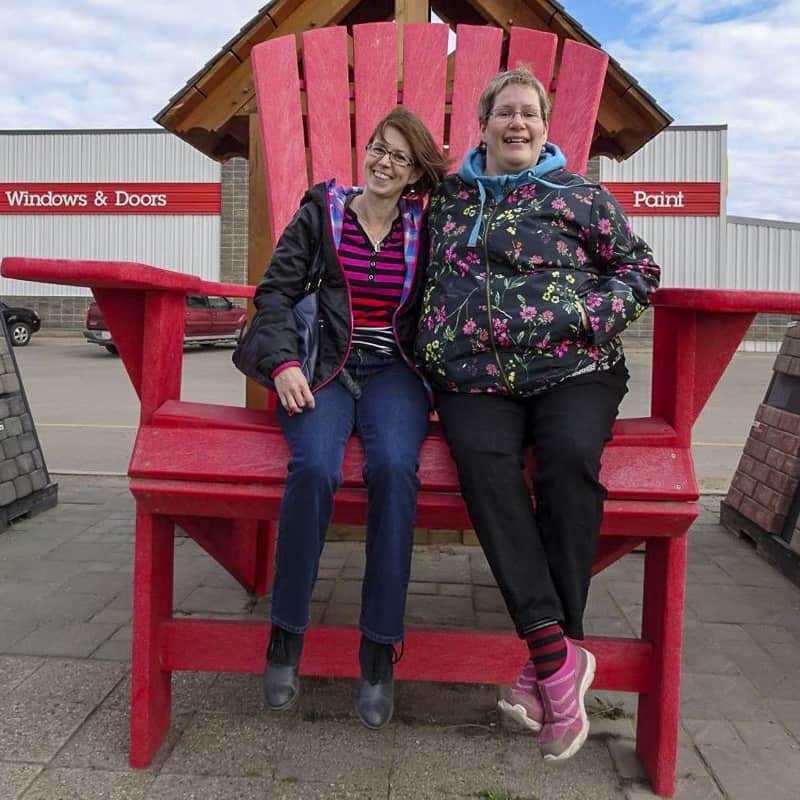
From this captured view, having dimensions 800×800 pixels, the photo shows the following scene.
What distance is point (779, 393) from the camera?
12.5 feet

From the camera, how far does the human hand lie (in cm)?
179

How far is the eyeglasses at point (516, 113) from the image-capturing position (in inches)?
79.1

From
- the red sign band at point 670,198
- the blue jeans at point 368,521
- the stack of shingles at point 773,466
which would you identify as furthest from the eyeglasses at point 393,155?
the red sign band at point 670,198

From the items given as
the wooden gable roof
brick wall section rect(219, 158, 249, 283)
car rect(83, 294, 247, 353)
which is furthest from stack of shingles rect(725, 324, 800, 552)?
brick wall section rect(219, 158, 249, 283)

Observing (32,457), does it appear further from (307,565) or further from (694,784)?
(694,784)

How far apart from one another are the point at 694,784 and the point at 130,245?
72.2 ft

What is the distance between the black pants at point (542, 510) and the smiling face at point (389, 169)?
2.38 ft

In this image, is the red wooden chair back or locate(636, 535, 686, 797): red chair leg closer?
locate(636, 535, 686, 797): red chair leg

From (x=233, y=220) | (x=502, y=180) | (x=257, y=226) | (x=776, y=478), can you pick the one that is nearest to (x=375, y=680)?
(x=502, y=180)

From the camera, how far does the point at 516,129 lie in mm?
2002

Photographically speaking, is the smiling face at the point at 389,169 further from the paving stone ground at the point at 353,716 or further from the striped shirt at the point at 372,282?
the paving stone ground at the point at 353,716

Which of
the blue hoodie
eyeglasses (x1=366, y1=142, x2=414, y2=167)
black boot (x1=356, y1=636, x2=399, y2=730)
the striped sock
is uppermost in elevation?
eyeglasses (x1=366, y1=142, x2=414, y2=167)

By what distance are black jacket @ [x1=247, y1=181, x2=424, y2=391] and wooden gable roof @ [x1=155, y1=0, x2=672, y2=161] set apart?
1690 millimetres

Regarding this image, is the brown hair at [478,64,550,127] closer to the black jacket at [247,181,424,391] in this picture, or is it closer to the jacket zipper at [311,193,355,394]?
the black jacket at [247,181,424,391]
